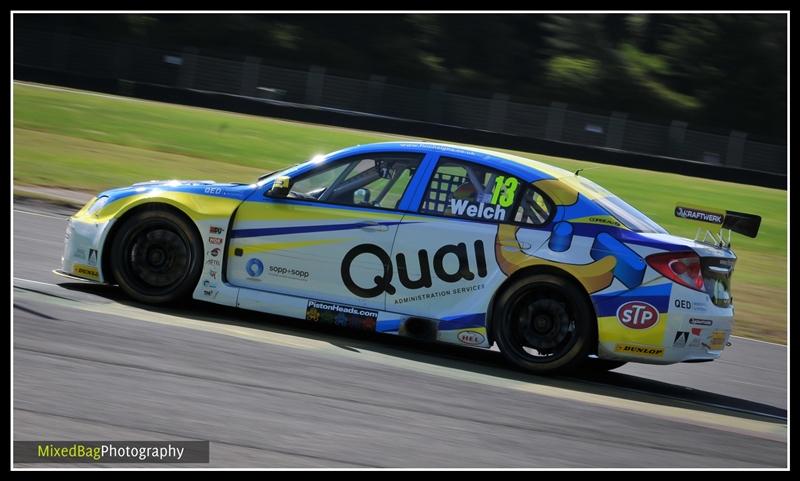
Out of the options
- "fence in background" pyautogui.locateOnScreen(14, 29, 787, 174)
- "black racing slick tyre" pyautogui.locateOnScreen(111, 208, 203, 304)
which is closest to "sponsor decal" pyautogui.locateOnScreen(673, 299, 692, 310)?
"black racing slick tyre" pyautogui.locateOnScreen(111, 208, 203, 304)

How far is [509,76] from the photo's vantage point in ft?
147

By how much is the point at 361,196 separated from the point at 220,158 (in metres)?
13.8

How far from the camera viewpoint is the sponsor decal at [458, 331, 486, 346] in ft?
24.4

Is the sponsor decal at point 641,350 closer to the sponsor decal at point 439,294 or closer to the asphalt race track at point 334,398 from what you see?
the asphalt race track at point 334,398

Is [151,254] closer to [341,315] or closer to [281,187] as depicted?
[281,187]

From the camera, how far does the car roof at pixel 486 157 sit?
767 cm

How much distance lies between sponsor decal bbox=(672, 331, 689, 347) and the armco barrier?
19.7 m

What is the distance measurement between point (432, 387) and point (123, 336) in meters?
2.05

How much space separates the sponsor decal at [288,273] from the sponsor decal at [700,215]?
2719 mm

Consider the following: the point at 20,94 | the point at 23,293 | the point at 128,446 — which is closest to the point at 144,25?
the point at 20,94

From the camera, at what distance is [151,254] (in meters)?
8.00

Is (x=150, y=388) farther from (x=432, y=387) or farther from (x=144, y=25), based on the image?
(x=144, y=25)

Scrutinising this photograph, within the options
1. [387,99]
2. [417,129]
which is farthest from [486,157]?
[387,99]

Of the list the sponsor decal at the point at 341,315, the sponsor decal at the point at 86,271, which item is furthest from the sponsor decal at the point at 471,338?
the sponsor decal at the point at 86,271
